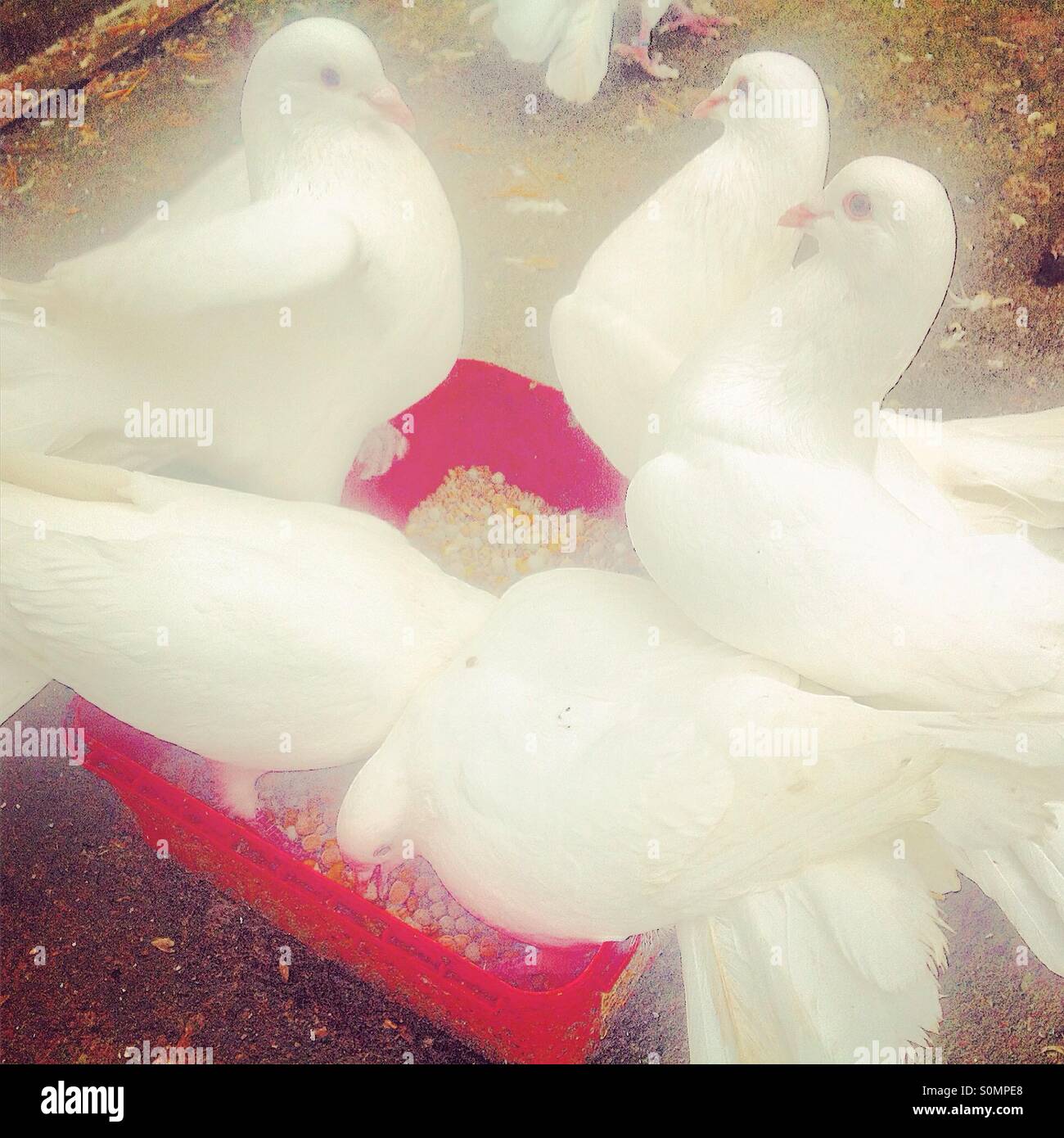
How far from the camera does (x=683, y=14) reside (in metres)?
1.14

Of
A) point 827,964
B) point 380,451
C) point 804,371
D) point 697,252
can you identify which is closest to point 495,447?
point 380,451

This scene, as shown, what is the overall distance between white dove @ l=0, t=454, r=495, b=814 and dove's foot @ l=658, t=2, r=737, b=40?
2.42ft

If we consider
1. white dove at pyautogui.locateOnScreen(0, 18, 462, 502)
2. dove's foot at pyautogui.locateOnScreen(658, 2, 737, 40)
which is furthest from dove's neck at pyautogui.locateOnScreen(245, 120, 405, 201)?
dove's foot at pyautogui.locateOnScreen(658, 2, 737, 40)

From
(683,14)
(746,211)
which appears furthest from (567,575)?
(683,14)

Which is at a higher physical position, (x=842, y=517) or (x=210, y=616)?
(x=842, y=517)

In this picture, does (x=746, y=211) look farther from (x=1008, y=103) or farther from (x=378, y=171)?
(x=1008, y=103)

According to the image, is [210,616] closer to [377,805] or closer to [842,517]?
[377,805]

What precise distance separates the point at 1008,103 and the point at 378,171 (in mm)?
749

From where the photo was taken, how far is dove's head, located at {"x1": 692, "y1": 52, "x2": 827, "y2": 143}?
2.41 feet

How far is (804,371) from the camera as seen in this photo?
0.66 meters

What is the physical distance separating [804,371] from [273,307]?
34 centimetres

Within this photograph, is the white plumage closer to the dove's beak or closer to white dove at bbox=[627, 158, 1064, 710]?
the dove's beak

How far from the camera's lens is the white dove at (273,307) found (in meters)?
0.69
